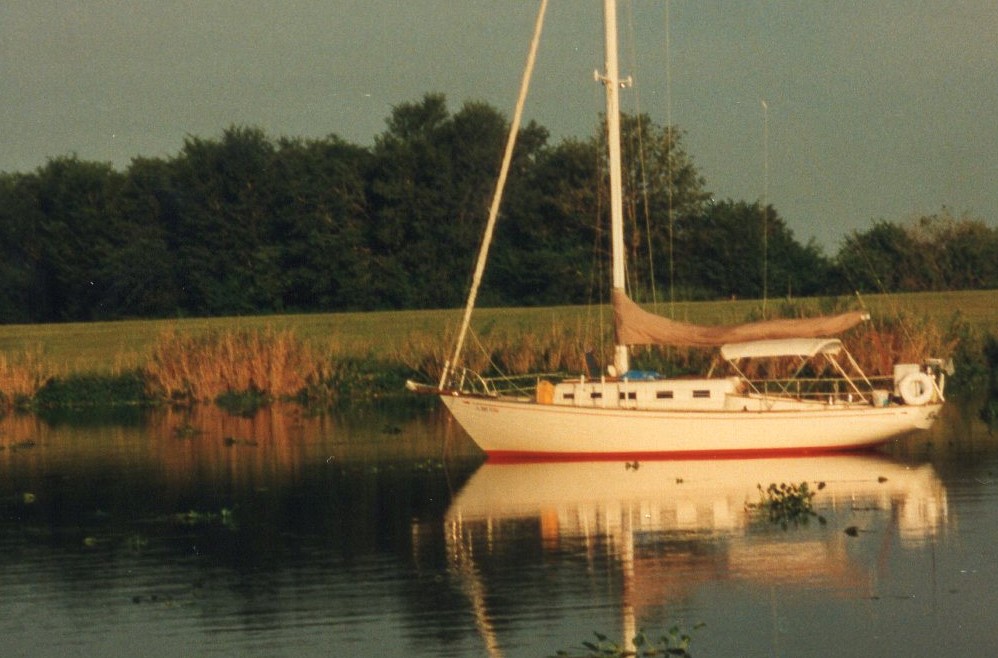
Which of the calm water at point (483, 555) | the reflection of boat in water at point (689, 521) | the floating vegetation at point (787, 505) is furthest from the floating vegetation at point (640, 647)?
the floating vegetation at point (787, 505)

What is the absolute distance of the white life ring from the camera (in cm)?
2819

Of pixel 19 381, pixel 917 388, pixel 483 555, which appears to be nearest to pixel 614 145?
pixel 917 388

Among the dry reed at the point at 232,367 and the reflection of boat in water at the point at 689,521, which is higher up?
the dry reed at the point at 232,367

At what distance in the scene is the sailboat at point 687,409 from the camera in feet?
91.2

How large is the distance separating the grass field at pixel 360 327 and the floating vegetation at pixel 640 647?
3371 centimetres

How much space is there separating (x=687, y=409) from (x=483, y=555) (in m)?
8.80

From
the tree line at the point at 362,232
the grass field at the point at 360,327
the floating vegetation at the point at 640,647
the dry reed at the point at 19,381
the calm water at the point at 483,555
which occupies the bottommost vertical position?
the floating vegetation at the point at 640,647

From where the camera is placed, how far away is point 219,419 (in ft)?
134

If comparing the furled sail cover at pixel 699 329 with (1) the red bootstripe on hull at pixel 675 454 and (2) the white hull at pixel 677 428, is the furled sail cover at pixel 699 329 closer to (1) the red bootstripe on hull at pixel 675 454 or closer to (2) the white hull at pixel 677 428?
(2) the white hull at pixel 677 428

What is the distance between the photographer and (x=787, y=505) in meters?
22.2

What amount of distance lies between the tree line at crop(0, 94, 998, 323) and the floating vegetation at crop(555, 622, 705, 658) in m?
69.0

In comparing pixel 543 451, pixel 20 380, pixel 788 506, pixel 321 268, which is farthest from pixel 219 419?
pixel 321 268

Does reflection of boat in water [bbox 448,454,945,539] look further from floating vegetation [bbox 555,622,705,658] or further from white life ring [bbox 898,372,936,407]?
floating vegetation [bbox 555,622,705,658]

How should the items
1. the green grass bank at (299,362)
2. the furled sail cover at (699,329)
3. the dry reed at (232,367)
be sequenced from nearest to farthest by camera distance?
the furled sail cover at (699,329) < the green grass bank at (299,362) < the dry reed at (232,367)
